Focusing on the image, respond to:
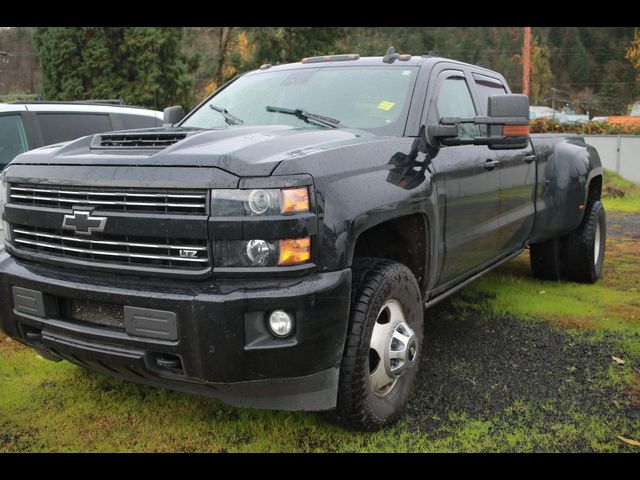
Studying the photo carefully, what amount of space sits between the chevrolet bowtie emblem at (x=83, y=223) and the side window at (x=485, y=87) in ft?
10.1

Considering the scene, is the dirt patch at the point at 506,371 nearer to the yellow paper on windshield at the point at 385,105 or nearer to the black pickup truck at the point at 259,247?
the black pickup truck at the point at 259,247

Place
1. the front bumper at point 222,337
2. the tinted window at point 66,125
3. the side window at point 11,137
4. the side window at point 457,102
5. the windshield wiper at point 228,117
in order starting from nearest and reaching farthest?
1. the front bumper at point 222,337
2. the windshield wiper at point 228,117
3. the side window at point 457,102
4. the side window at point 11,137
5. the tinted window at point 66,125

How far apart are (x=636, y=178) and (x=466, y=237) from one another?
15.9 meters

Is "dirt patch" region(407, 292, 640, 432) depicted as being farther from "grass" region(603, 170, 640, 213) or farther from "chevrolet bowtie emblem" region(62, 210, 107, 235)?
"grass" region(603, 170, 640, 213)

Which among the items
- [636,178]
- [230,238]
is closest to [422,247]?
[230,238]

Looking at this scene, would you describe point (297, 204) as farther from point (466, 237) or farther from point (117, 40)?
point (117, 40)

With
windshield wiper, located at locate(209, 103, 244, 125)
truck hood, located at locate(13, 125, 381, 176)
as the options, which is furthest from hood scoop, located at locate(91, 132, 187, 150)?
windshield wiper, located at locate(209, 103, 244, 125)

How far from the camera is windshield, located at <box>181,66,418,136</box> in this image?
3775mm

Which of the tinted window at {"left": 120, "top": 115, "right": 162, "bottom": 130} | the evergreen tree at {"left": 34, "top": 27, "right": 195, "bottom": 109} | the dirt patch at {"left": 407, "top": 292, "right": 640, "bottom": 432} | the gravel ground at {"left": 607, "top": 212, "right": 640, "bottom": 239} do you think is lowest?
the gravel ground at {"left": 607, "top": 212, "right": 640, "bottom": 239}

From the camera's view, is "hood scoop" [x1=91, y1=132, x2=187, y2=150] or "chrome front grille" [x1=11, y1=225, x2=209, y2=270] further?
"hood scoop" [x1=91, y1=132, x2=187, y2=150]

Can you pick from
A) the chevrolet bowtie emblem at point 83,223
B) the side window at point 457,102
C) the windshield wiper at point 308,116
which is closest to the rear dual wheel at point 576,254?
the side window at point 457,102

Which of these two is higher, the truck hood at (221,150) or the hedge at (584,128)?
the truck hood at (221,150)

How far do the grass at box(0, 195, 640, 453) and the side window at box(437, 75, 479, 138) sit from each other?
153 centimetres

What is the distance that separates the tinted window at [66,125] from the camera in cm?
655
